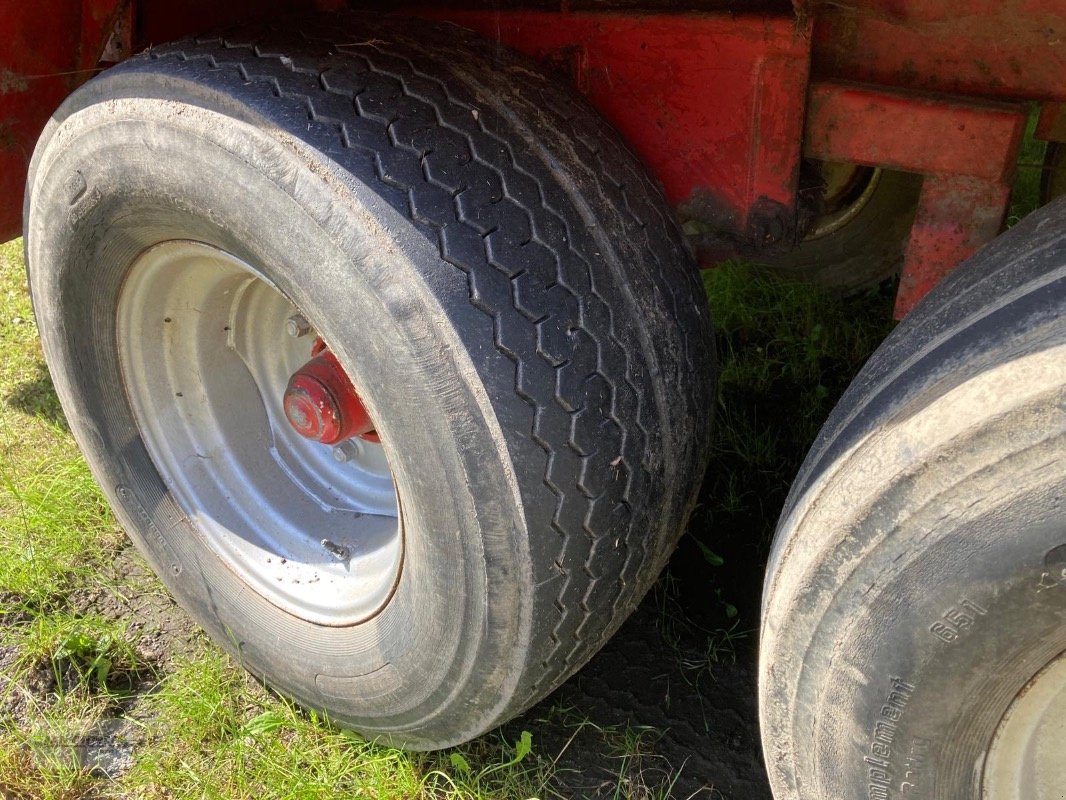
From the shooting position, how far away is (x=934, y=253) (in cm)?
155

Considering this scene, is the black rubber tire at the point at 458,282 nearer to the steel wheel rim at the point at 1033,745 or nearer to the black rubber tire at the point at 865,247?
the steel wheel rim at the point at 1033,745

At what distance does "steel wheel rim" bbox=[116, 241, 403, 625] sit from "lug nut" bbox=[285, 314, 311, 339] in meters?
0.02

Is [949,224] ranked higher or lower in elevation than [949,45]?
lower

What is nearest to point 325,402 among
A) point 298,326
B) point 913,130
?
point 298,326

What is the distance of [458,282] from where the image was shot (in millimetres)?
1354

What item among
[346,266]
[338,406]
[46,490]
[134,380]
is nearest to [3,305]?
[46,490]

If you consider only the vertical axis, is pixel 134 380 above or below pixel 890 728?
below

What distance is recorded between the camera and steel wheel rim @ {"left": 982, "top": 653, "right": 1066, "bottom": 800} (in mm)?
1166

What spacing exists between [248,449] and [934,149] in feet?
4.86

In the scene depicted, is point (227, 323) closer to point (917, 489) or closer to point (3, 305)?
point (917, 489)

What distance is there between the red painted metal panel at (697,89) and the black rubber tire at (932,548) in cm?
37

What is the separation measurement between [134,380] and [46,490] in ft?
2.80

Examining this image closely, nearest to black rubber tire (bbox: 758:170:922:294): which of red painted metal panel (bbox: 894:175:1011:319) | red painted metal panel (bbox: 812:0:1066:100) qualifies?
red painted metal panel (bbox: 894:175:1011:319)

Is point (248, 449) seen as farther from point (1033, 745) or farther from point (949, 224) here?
point (1033, 745)
